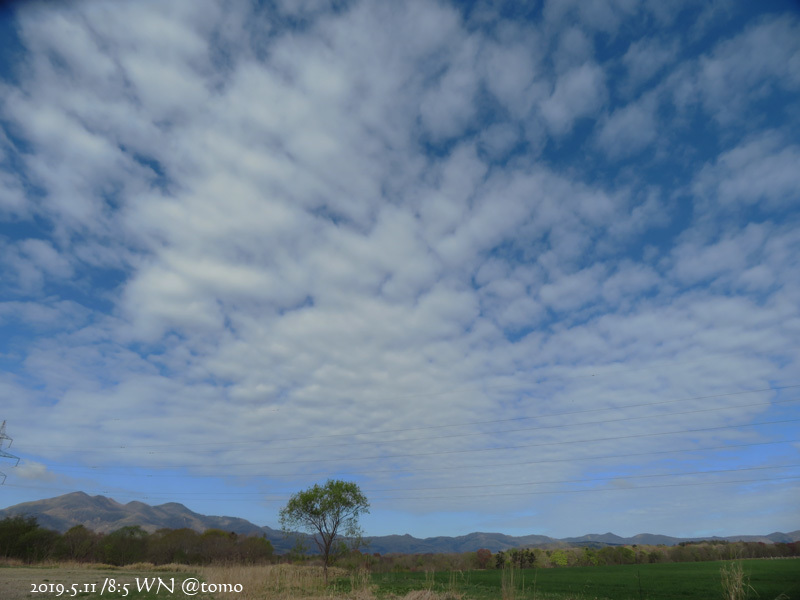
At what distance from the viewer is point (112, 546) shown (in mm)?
68812

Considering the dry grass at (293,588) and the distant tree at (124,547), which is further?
the distant tree at (124,547)

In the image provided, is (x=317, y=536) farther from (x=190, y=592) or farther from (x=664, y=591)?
(x=664, y=591)

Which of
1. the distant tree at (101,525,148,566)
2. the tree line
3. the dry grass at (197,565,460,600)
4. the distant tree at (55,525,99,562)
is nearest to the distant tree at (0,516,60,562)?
the tree line

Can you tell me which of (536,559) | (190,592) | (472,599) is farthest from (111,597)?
(536,559)

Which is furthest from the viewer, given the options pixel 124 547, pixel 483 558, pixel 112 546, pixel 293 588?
pixel 483 558

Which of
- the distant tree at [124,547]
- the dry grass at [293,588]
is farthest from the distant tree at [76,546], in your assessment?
the dry grass at [293,588]

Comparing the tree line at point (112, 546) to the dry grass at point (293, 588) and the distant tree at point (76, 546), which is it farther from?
the dry grass at point (293, 588)

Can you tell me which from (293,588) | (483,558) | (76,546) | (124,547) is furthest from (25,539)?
(483,558)

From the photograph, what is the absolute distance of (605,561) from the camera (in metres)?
96.9

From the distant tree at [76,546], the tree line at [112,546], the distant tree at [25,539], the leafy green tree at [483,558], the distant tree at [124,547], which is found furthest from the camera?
the leafy green tree at [483,558]

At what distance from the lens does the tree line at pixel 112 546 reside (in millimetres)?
60438

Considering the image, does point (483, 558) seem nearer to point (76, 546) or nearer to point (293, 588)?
point (76, 546)

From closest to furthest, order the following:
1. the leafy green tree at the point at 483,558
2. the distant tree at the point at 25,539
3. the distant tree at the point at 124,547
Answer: the distant tree at the point at 25,539 → the distant tree at the point at 124,547 → the leafy green tree at the point at 483,558

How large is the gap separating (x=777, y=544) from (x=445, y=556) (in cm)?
7866
